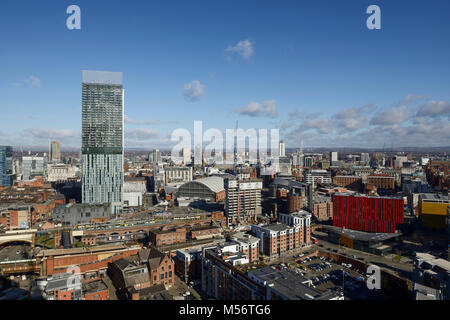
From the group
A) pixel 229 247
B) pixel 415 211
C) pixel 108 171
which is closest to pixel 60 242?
pixel 108 171

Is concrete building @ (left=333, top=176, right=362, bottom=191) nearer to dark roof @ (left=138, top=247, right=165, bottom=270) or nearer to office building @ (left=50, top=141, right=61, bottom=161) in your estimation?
dark roof @ (left=138, top=247, right=165, bottom=270)

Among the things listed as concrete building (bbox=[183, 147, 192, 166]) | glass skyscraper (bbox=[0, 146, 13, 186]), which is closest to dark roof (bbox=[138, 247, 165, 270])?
glass skyscraper (bbox=[0, 146, 13, 186])

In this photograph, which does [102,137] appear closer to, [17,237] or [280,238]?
[17,237]

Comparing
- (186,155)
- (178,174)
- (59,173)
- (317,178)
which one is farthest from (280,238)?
(186,155)

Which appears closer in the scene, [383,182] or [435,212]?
[435,212]

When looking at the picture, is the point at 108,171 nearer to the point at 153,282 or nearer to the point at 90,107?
the point at 90,107
